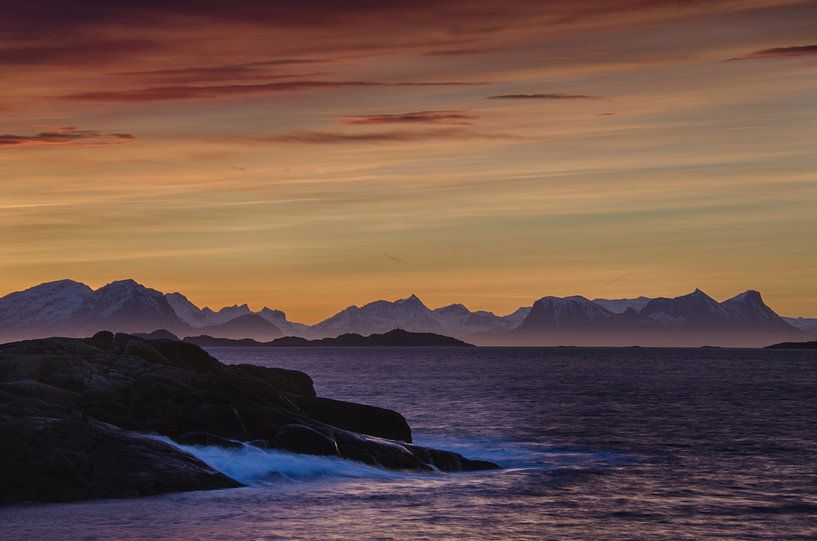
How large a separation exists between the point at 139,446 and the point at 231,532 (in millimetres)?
9078

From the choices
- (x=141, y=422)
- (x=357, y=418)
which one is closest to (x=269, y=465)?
(x=141, y=422)

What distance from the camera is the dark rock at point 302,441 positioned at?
1726 inches

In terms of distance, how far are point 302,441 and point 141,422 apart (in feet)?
22.6

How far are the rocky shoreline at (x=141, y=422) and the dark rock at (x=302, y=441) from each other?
50mm

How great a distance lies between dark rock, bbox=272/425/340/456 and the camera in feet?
144

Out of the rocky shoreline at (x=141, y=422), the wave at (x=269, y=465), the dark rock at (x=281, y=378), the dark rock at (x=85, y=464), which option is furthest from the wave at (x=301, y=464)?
the dark rock at (x=281, y=378)

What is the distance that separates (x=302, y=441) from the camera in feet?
145

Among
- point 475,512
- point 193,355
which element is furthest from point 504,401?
point 475,512

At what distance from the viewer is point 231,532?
30.5 metres

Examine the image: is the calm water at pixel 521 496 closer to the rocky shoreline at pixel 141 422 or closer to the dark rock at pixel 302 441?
the dark rock at pixel 302 441

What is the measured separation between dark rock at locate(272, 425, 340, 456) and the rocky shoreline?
0.05 metres

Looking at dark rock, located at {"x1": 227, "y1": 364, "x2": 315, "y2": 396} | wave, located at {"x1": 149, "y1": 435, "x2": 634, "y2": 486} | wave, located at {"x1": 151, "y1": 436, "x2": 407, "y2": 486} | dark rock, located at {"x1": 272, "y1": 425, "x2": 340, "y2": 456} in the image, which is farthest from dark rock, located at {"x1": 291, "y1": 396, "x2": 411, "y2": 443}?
wave, located at {"x1": 151, "y1": 436, "x2": 407, "y2": 486}

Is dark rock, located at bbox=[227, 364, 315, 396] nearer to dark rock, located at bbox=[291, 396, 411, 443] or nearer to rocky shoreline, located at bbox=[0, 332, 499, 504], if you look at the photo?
rocky shoreline, located at bbox=[0, 332, 499, 504]

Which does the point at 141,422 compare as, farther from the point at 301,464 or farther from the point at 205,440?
the point at 301,464
